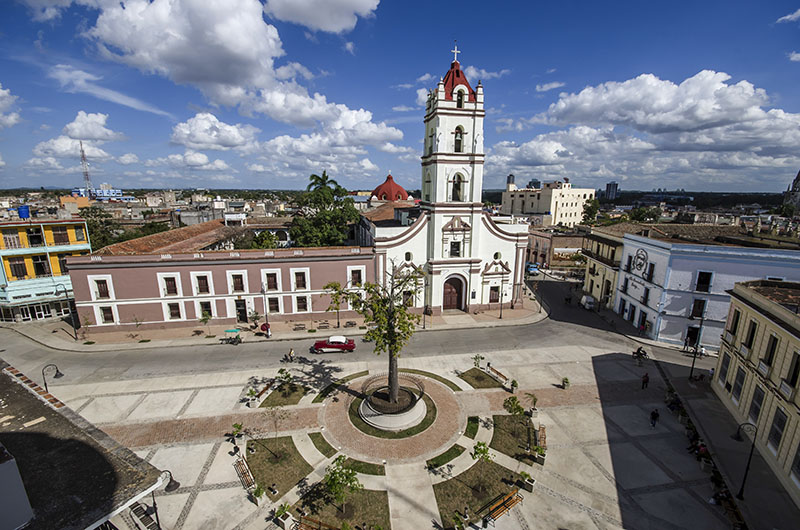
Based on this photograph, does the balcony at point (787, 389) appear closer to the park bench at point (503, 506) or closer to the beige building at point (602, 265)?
the park bench at point (503, 506)

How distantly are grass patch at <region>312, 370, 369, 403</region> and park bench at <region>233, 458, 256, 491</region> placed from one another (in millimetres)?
6523

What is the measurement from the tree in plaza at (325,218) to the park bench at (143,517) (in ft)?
110

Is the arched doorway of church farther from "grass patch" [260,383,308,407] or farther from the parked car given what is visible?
"grass patch" [260,383,308,407]

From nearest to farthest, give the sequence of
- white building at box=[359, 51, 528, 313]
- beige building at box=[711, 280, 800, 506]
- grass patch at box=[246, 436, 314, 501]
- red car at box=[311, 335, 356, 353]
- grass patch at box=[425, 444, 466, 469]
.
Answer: grass patch at box=[246, 436, 314, 501] < beige building at box=[711, 280, 800, 506] < grass patch at box=[425, 444, 466, 469] < red car at box=[311, 335, 356, 353] < white building at box=[359, 51, 528, 313]

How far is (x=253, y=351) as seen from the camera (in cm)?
3269

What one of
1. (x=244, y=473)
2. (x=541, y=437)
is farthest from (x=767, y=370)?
(x=244, y=473)

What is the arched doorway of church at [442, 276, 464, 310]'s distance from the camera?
139 feet

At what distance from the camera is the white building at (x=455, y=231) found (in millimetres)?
37688

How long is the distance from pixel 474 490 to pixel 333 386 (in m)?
12.7

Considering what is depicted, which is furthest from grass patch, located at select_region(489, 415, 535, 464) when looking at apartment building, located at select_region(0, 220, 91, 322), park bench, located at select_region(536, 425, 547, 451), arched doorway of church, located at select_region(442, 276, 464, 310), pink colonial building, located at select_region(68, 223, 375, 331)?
apartment building, located at select_region(0, 220, 91, 322)

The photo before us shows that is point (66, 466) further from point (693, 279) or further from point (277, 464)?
point (693, 279)

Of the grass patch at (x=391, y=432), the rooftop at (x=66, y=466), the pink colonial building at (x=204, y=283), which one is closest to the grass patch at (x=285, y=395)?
the grass patch at (x=391, y=432)

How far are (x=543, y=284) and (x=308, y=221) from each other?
1410 inches

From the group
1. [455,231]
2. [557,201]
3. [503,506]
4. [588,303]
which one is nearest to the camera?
[503,506]
